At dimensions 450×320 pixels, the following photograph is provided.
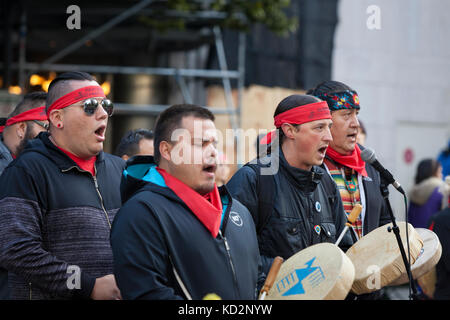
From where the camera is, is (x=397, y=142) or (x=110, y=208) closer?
(x=110, y=208)

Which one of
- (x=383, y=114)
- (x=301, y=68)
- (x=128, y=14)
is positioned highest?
(x=128, y=14)

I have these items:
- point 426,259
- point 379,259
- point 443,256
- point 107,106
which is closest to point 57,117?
point 107,106

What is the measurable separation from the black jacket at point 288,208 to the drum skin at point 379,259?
0.88 feet

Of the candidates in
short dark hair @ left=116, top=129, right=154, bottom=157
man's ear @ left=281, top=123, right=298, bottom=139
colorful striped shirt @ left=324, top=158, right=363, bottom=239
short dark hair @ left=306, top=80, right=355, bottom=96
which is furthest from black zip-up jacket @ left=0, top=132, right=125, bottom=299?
short dark hair @ left=116, top=129, right=154, bottom=157

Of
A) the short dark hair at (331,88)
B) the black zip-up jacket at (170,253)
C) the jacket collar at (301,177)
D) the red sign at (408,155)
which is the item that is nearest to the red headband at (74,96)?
the black zip-up jacket at (170,253)

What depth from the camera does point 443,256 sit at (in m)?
5.66

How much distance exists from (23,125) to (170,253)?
2435 millimetres

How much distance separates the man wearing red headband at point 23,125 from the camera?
15.6 ft

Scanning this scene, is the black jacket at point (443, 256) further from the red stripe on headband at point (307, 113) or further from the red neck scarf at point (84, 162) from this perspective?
the red neck scarf at point (84, 162)

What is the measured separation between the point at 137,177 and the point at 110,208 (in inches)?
23.5

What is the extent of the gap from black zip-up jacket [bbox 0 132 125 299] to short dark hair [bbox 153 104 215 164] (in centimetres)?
64

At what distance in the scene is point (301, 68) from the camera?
479 inches
